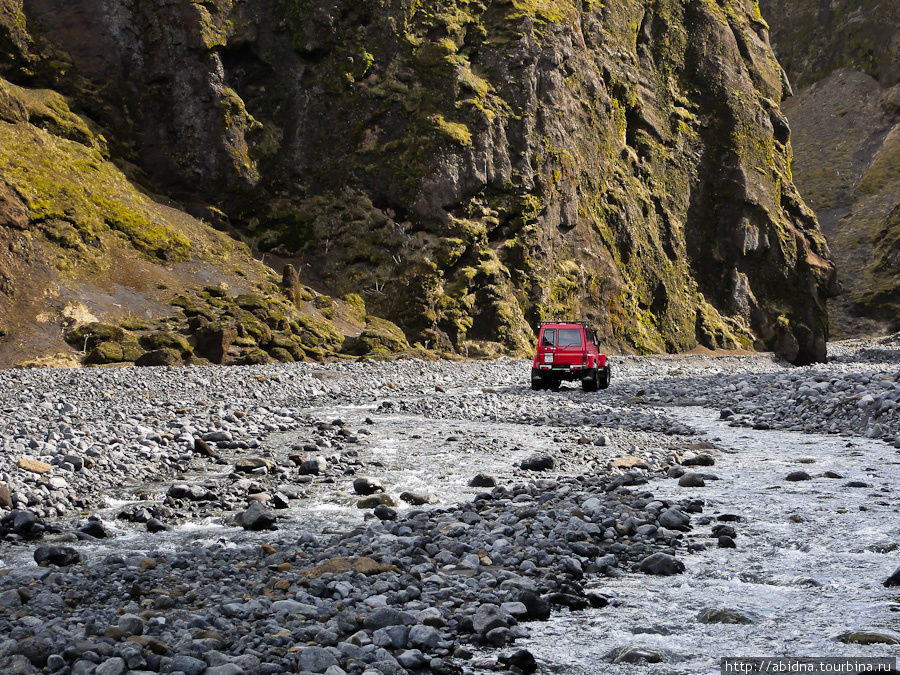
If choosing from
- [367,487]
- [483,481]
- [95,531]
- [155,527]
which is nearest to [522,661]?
[155,527]

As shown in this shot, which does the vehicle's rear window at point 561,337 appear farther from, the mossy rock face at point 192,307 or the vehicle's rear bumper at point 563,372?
the mossy rock face at point 192,307

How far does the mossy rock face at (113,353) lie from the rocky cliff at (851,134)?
11096 centimetres

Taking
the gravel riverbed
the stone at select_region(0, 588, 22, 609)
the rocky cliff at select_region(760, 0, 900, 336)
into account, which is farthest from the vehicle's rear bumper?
the rocky cliff at select_region(760, 0, 900, 336)

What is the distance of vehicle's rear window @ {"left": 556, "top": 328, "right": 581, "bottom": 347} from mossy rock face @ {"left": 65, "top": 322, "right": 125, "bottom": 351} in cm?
1955

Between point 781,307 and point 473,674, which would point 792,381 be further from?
point 781,307

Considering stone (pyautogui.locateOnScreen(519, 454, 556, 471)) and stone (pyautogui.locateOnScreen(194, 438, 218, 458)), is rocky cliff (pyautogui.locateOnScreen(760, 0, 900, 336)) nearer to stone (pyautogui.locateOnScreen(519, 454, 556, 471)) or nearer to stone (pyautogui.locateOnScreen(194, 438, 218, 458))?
stone (pyautogui.locateOnScreen(519, 454, 556, 471))

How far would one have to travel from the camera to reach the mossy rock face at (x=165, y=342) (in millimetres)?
32281

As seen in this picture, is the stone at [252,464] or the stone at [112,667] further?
the stone at [252,464]

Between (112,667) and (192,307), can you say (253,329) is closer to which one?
(192,307)

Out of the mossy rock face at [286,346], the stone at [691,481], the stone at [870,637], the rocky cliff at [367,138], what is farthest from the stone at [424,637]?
the rocky cliff at [367,138]

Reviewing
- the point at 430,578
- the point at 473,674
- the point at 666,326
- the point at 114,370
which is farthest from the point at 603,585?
the point at 666,326

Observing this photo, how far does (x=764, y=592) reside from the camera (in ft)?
21.1

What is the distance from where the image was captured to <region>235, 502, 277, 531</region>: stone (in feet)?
28.8

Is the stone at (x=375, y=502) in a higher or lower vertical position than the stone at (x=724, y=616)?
lower
